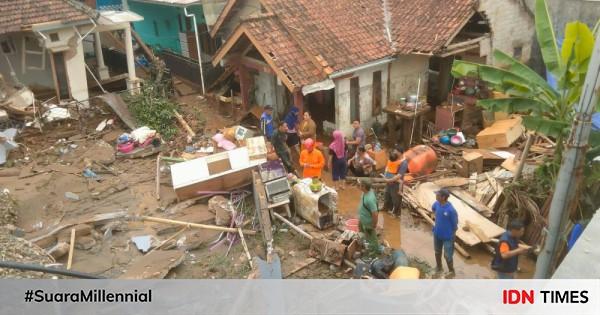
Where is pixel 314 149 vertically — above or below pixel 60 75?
below

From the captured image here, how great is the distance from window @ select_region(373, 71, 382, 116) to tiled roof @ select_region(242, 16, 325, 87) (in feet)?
7.59

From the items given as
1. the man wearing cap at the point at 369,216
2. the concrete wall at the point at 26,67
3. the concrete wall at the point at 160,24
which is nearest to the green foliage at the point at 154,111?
the concrete wall at the point at 26,67

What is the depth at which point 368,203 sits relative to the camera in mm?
8547

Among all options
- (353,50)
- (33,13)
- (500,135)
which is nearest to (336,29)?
(353,50)

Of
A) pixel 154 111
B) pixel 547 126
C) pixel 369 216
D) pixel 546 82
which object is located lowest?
pixel 154 111

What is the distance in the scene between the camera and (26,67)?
1722 cm

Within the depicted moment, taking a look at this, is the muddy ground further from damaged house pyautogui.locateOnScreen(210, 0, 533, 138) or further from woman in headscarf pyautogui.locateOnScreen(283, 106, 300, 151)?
damaged house pyautogui.locateOnScreen(210, 0, 533, 138)

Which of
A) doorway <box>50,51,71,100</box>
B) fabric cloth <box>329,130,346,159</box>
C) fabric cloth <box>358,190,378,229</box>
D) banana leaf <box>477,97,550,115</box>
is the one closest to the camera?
fabric cloth <box>358,190,378,229</box>

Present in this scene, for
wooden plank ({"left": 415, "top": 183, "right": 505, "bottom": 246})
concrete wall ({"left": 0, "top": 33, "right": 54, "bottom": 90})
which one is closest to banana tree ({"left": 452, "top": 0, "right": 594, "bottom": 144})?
wooden plank ({"left": 415, "top": 183, "right": 505, "bottom": 246})

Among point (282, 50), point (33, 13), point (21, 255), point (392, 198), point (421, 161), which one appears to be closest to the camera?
point (21, 255)

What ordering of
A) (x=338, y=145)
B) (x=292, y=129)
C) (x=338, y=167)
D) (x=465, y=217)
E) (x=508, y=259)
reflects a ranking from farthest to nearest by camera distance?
(x=292, y=129) → (x=338, y=167) → (x=338, y=145) → (x=465, y=217) → (x=508, y=259)

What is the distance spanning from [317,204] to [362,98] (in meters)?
5.71

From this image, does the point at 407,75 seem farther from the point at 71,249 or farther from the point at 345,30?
the point at 71,249

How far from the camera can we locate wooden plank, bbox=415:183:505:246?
951 cm
